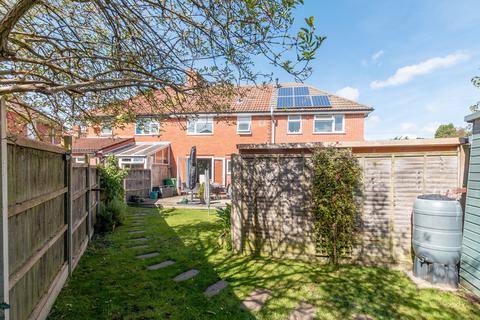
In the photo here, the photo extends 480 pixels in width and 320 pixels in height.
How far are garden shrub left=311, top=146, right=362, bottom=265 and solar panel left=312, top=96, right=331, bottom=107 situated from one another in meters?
12.3

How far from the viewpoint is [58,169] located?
389 cm

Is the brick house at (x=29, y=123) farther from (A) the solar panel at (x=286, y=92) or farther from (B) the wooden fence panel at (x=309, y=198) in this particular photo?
(A) the solar panel at (x=286, y=92)

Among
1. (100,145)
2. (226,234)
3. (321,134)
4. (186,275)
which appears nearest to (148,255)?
(186,275)

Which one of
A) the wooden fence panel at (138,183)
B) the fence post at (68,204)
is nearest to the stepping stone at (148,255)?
the fence post at (68,204)

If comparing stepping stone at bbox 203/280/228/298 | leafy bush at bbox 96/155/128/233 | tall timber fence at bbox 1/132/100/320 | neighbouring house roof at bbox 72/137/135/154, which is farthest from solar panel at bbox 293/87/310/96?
tall timber fence at bbox 1/132/100/320

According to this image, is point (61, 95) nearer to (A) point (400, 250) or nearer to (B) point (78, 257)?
(B) point (78, 257)

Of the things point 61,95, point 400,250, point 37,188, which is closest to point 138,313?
point 37,188

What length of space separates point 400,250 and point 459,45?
25.8 feet

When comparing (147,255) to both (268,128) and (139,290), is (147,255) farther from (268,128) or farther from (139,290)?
(268,128)

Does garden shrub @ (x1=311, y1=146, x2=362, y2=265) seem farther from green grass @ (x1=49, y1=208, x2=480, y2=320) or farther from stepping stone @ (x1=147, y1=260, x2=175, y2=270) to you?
stepping stone @ (x1=147, y1=260, x2=175, y2=270)

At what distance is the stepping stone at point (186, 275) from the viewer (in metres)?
4.41

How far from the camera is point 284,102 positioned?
17.0m

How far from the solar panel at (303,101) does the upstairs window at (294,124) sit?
0.97 m

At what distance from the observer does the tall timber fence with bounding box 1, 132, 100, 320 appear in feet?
7.22
